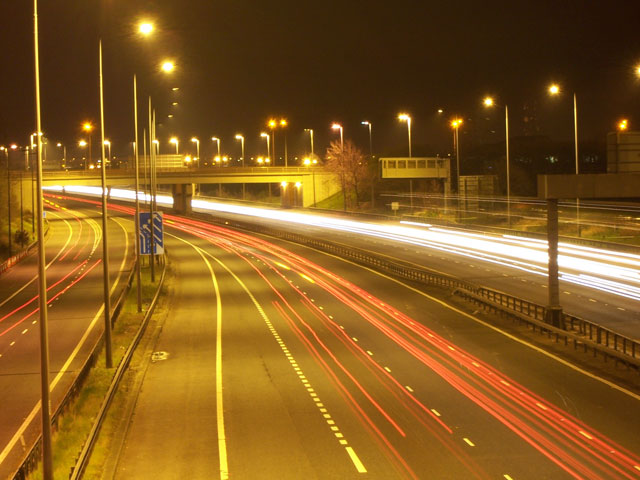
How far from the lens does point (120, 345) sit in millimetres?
25203

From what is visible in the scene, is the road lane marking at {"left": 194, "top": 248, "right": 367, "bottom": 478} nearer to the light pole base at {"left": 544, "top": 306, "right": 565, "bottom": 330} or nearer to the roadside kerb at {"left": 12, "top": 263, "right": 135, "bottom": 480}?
the roadside kerb at {"left": 12, "top": 263, "right": 135, "bottom": 480}

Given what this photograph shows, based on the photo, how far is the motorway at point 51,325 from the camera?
57.2ft

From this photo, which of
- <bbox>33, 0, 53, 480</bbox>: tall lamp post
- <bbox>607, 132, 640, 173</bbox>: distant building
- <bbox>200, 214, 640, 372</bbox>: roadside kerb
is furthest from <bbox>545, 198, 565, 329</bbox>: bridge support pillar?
<bbox>33, 0, 53, 480</bbox>: tall lamp post

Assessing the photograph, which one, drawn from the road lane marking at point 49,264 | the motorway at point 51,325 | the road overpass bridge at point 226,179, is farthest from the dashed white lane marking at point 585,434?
the road overpass bridge at point 226,179

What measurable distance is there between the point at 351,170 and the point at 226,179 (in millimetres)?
19407

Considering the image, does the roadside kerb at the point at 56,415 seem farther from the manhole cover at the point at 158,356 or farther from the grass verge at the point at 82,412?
the manhole cover at the point at 158,356

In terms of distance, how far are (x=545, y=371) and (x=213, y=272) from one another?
3115cm

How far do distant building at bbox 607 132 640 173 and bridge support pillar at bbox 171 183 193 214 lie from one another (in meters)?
81.2

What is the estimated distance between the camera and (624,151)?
21.7 metres

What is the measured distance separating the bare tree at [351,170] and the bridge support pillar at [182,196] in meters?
19.7

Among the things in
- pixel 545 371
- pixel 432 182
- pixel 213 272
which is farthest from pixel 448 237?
pixel 545 371

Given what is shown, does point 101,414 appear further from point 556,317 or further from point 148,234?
point 148,234

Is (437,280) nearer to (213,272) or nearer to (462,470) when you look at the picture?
(213,272)

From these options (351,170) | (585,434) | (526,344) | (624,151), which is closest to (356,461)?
(585,434)
